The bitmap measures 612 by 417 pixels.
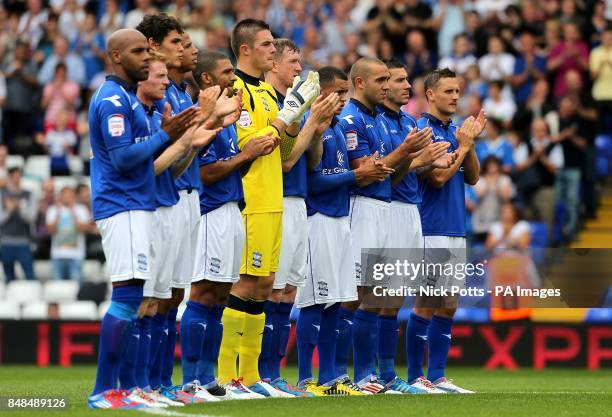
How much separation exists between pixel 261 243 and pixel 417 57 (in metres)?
11.8

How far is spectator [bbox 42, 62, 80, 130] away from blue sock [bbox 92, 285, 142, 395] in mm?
13486

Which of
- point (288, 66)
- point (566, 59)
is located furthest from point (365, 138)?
point (566, 59)

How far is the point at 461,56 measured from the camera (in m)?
22.1

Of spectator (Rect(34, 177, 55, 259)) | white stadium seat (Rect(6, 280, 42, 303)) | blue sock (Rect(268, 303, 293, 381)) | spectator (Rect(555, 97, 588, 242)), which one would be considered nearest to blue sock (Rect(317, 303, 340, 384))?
blue sock (Rect(268, 303, 293, 381))

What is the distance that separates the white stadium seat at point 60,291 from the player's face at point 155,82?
31.8 feet

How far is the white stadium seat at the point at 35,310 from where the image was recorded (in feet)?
61.6

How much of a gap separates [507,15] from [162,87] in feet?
44.7

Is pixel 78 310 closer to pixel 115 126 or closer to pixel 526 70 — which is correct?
pixel 526 70

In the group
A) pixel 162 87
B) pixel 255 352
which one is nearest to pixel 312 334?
pixel 255 352

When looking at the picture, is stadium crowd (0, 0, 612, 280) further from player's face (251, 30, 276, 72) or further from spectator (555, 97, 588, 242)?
player's face (251, 30, 276, 72)

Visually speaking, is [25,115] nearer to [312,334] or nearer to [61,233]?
[61,233]

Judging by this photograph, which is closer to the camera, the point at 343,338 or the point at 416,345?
the point at 343,338

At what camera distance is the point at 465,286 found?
13.2 meters

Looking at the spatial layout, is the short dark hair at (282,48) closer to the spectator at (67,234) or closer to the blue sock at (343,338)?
the blue sock at (343,338)
